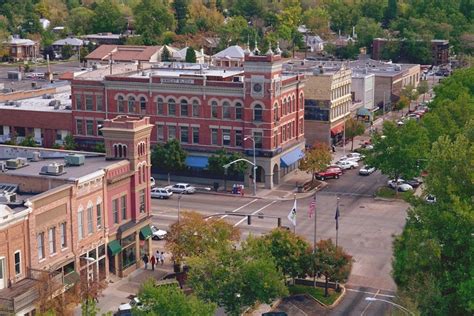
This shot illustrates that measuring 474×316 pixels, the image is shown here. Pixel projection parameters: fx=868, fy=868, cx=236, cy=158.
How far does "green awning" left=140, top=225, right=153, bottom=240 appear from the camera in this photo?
226 ft

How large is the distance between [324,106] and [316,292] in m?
52.1

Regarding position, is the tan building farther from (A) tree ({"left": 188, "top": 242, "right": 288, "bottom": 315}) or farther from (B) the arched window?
(A) tree ({"left": 188, "top": 242, "right": 288, "bottom": 315})

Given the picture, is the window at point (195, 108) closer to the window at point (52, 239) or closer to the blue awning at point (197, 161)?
the blue awning at point (197, 161)

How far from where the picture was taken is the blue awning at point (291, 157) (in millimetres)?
96775

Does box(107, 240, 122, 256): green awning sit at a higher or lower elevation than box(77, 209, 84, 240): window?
lower

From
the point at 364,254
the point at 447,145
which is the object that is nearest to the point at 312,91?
the point at 364,254

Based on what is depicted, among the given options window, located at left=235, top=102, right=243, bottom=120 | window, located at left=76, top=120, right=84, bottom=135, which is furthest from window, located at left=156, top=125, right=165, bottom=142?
window, located at left=76, top=120, right=84, bottom=135

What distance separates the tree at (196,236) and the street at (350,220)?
31.3ft

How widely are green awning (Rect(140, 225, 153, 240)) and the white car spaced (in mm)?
39903

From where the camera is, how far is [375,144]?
3627 inches

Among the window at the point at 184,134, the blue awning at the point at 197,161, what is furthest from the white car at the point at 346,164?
the window at the point at 184,134

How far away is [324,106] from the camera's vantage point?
4392 inches

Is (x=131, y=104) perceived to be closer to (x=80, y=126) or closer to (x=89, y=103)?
(x=89, y=103)

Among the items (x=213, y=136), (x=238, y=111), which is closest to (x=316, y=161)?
(x=238, y=111)
